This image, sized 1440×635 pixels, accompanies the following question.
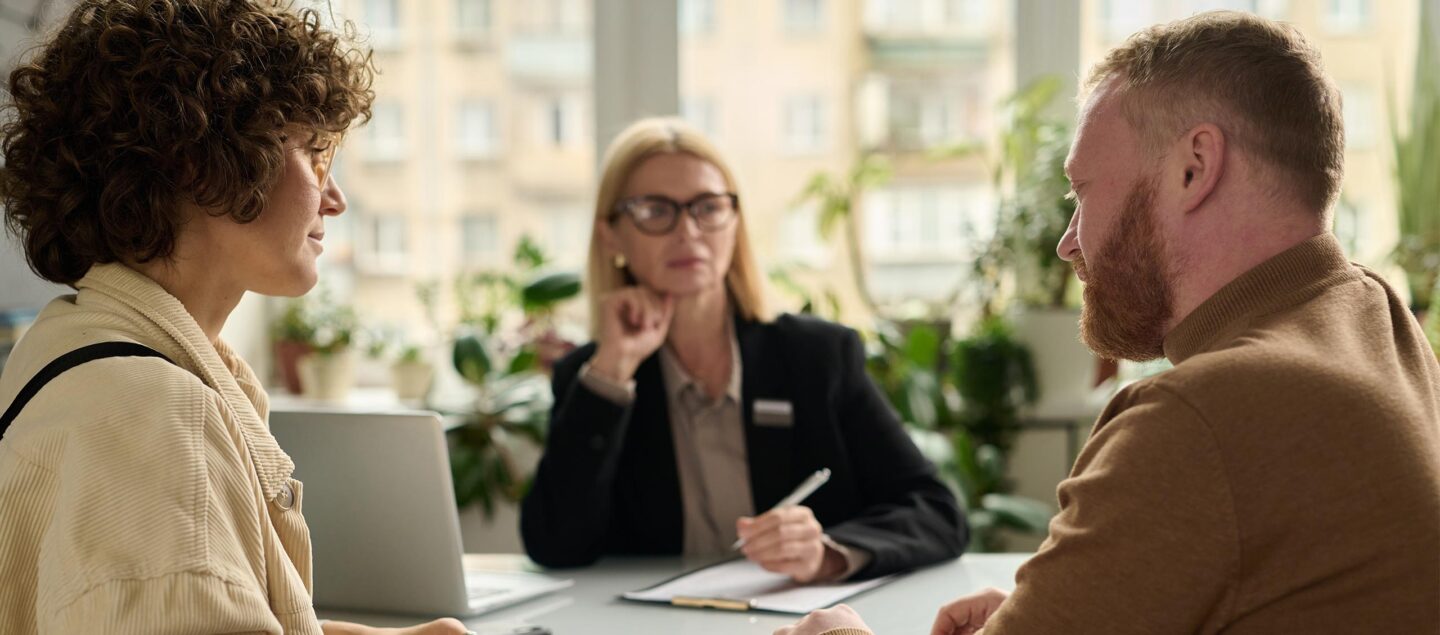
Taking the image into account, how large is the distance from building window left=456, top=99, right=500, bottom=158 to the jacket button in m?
2.81

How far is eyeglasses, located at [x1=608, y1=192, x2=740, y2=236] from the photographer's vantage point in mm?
2432

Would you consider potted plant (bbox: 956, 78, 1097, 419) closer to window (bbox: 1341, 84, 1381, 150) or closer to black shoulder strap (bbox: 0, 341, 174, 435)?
window (bbox: 1341, 84, 1381, 150)

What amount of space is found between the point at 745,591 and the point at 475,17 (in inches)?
97.8

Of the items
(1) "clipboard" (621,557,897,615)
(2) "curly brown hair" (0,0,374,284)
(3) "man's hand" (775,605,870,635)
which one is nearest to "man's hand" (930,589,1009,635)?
(3) "man's hand" (775,605,870,635)

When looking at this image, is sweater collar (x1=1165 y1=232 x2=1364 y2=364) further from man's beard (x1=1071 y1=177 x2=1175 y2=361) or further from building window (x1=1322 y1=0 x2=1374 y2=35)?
building window (x1=1322 y1=0 x2=1374 y2=35)

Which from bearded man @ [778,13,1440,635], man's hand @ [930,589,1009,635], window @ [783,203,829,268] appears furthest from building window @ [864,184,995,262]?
bearded man @ [778,13,1440,635]

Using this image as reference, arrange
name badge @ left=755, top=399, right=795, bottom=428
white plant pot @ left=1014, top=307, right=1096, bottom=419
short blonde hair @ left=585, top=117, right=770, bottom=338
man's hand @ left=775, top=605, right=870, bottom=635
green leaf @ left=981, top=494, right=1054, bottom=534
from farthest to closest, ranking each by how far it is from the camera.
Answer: white plant pot @ left=1014, top=307, right=1096, bottom=419 → green leaf @ left=981, top=494, right=1054, bottom=534 → short blonde hair @ left=585, top=117, right=770, bottom=338 → name badge @ left=755, top=399, right=795, bottom=428 → man's hand @ left=775, top=605, right=870, bottom=635

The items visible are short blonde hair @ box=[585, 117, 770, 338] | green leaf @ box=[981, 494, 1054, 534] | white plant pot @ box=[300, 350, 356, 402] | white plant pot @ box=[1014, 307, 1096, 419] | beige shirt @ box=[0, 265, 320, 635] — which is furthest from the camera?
white plant pot @ box=[300, 350, 356, 402]

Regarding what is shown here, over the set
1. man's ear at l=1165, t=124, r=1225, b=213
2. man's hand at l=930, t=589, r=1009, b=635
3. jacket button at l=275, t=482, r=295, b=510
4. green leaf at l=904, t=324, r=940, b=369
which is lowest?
green leaf at l=904, t=324, r=940, b=369

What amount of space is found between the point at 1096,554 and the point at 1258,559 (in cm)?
12

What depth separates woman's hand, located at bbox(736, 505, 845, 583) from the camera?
6.10ft

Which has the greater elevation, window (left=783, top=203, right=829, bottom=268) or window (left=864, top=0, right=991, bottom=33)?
window (left=864, top=0, right=991, bottom=33)

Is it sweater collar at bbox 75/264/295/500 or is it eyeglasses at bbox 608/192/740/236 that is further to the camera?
eyeglasses at bbox 608/192/740/236

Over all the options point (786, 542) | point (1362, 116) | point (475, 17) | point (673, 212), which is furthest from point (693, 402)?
point (1362, 116)
